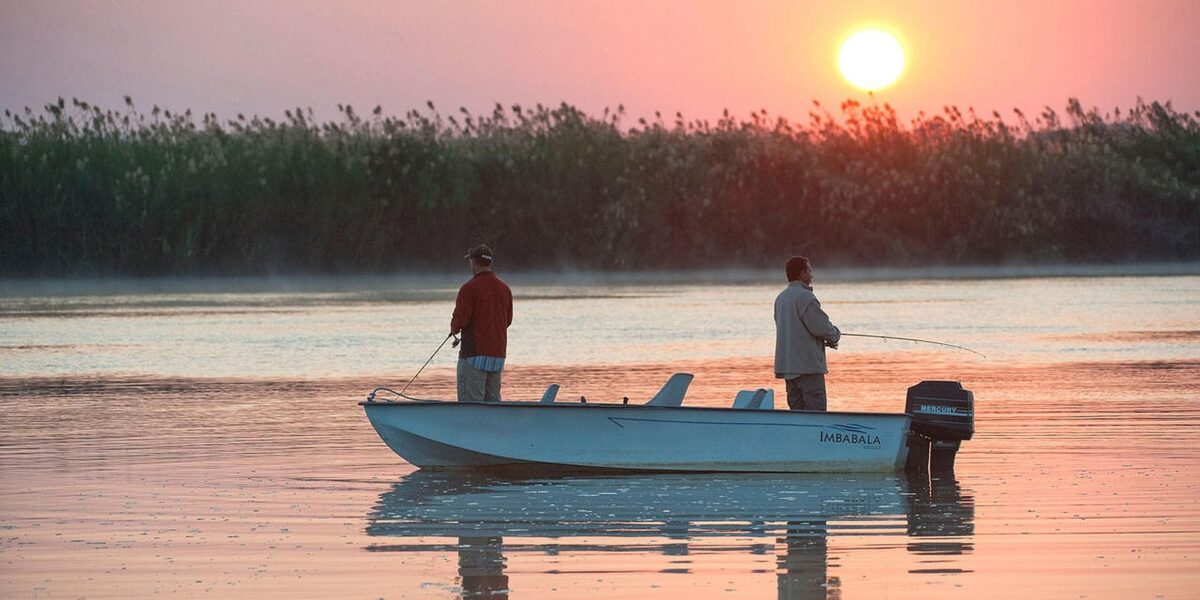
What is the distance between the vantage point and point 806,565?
9453 mm

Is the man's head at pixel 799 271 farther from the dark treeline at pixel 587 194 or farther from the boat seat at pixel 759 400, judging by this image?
the dark treeline at pixel 587 194

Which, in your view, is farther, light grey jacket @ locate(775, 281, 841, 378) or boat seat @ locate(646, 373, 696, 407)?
boat seat @ locate(646, 373, 696, 407)

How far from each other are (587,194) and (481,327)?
30460mm

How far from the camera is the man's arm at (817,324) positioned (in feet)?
42.8

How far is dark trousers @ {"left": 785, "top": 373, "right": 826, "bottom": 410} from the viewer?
522 inches

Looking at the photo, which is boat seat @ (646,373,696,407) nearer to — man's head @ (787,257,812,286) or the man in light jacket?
the man in light jacket

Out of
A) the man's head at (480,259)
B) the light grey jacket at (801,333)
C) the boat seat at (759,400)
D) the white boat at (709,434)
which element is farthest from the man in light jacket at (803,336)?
the man's head at (480,259)

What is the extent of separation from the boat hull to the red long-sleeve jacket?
1.52ft

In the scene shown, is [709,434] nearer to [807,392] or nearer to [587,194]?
[807,392]

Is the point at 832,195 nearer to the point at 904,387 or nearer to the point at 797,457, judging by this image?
the point at 904,387

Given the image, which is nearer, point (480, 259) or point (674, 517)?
point (674, 517)

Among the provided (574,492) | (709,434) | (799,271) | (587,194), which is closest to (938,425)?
(799,271)

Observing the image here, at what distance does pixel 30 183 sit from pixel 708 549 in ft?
103

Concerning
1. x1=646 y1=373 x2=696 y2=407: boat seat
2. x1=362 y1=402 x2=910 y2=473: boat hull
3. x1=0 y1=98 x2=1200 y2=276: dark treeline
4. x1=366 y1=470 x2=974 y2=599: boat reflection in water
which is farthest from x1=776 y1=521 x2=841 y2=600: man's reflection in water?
x1=0 y1=98 x2=1200 y2=276: dark treeline
